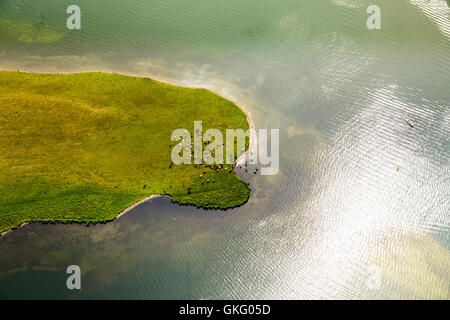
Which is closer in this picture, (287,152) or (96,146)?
(96,146)

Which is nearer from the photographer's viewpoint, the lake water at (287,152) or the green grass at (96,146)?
the lake water at (287,152)

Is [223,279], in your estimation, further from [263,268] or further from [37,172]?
[37,172]

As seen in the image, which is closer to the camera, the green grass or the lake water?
the lake water
